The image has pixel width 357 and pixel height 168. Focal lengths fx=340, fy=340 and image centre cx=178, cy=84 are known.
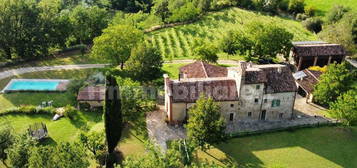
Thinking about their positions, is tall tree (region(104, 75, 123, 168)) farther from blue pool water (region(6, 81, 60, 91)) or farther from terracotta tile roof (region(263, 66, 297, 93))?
blue pool water (region(6, 81, 60, 91))

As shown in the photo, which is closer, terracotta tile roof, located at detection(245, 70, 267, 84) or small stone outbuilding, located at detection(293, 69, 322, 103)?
terracotta tile roof, located at detection(245, 70, 267, 84)

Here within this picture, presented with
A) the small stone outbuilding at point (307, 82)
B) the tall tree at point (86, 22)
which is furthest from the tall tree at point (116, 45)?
the small stone outbuilding at point (307, 82)

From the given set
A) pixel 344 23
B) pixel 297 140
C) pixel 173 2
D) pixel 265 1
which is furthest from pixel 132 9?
pixel 297 140

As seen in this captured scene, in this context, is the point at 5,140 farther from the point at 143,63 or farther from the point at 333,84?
the point at 333,84

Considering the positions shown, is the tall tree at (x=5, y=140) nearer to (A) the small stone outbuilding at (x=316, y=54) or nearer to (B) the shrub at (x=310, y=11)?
(A) the small stone outbuilding at (x=316, y=54)

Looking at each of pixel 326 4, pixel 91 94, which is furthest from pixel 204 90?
pixel 326 4

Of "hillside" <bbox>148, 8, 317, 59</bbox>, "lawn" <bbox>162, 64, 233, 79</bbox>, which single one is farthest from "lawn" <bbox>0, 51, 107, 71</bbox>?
"hillside" <bbox>148, 8, 317, 59</bbox>

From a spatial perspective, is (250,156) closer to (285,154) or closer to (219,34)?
→ (285,154)
